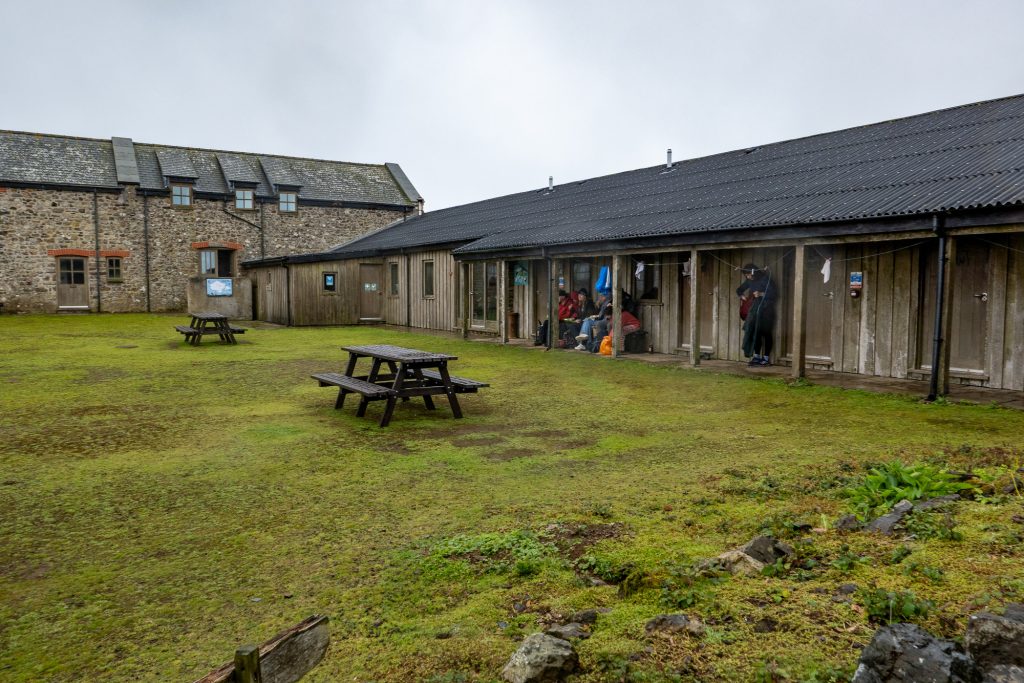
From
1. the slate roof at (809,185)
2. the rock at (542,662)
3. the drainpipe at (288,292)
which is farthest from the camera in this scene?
the drainpipe at (288,292)

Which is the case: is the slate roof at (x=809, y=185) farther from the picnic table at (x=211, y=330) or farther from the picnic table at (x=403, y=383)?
the picnic table at (x=211, y=330)

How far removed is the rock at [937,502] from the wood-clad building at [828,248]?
516cm

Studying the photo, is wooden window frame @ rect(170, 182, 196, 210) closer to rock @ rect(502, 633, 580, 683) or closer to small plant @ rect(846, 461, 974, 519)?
small plant @ rect(846, 461, 974, 519)

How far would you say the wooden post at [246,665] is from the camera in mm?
1682

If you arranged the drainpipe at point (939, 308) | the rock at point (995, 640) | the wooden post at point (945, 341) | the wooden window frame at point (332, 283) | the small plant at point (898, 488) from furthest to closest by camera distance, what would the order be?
the wooden window frame at point (332, 283) < the wooden post at point (945, 341) < the drainpipe at point (939, 308) < the small plant at point (898, 488) < the rock at point (995, 640)

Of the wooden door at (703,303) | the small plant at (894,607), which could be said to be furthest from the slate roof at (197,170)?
A: the small plant at (894,607)

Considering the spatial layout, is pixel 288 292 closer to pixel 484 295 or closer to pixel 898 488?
pixel 484 295


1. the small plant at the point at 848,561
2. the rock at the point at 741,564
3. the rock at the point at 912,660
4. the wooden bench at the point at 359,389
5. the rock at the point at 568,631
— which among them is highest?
the wooden bench at the point at 359,389

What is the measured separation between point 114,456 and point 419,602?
4236 mm

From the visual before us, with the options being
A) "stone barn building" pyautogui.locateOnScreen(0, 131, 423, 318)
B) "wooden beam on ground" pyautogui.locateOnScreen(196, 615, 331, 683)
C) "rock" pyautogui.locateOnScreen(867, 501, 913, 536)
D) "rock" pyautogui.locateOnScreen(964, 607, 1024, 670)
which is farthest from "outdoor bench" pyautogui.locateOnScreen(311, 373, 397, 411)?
"stone barn building" pyautogui.locateOnScreen(0, 131, 423, 318)

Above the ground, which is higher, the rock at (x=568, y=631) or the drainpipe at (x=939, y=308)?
the drainpipe at (x=939, y=308)

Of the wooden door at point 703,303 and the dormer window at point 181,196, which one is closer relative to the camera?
the wooden door at point 703,303

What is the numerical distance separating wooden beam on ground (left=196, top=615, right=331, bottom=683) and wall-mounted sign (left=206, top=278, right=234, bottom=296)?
92.3 feet

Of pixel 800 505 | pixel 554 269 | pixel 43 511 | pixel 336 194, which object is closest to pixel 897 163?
pixel 554 269
